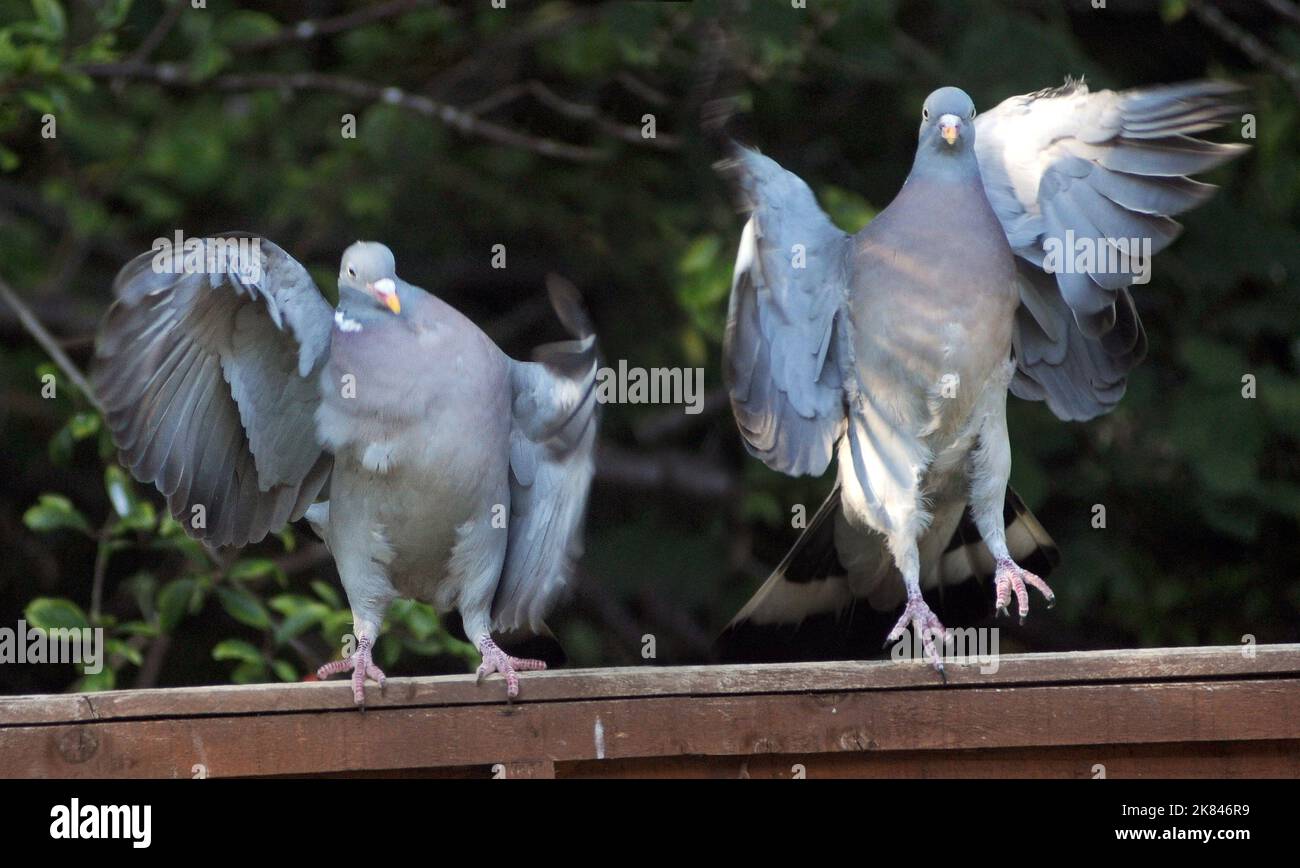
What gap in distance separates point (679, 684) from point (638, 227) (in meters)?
3.86

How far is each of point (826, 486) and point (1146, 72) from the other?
2.06 meters

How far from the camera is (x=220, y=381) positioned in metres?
3.07

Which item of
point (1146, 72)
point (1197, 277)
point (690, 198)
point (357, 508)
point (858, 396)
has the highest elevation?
point (1146, 72)

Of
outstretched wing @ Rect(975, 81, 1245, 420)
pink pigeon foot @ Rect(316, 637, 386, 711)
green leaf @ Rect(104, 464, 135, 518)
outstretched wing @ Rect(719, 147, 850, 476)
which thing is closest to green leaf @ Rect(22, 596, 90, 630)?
green leaf @ Rect(104, 464, 135, 518)

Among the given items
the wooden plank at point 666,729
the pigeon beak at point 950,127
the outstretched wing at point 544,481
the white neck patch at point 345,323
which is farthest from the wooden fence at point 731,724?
the pigeon beak at point 950,127

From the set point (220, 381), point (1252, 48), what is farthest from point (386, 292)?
point (1252, 48)

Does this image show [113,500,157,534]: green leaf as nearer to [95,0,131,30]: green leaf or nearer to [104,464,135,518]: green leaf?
[104,464,135,518]: green leaf

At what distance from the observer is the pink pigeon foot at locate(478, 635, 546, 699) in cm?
264

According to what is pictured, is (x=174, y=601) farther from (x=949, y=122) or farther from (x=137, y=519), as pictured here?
(x=949, y=122)

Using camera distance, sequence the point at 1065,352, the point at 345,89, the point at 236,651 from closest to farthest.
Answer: the point at 1065,352 < the point at 236,651 < the point at 345,89

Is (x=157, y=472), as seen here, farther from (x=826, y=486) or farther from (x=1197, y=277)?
(x=1197, y=277)

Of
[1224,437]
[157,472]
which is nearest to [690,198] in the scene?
[1224,437]

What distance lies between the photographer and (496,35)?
20.5 feet

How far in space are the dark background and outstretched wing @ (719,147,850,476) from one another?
1.45 metres
